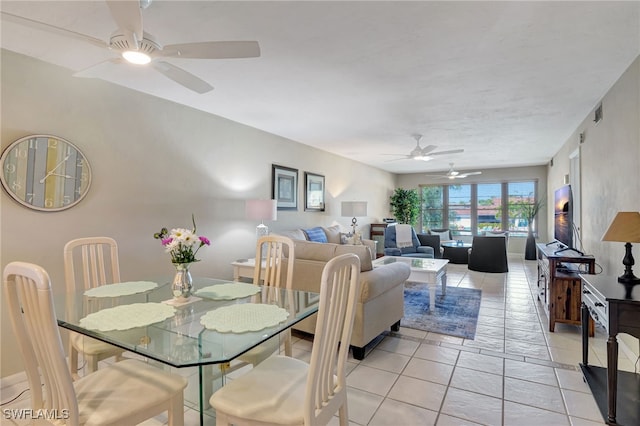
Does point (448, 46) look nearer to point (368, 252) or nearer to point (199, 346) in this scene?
point (368, 252)

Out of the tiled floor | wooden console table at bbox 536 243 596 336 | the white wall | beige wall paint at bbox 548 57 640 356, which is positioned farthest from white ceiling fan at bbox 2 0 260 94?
the white wall

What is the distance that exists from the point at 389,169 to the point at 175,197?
21.6ft

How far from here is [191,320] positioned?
5.26ft

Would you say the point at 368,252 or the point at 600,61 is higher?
the point at 600,61

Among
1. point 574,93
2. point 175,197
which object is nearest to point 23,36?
point 175,197

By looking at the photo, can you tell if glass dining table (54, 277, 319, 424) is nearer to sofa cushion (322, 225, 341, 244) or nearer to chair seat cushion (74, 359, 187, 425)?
chair seat cushion (74, 359, 187, 425)

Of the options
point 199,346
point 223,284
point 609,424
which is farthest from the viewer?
point 223,284

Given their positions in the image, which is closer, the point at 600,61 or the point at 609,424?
the point at 609,424

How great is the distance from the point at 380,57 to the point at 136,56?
→ 1642mm

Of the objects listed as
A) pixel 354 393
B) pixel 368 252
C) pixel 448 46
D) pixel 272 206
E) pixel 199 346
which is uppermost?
pixel 448 46

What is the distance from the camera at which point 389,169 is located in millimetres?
8906

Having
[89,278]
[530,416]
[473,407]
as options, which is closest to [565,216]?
[530,416]

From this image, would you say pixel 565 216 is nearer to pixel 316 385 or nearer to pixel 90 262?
pixel 316 385

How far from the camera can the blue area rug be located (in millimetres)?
3287
